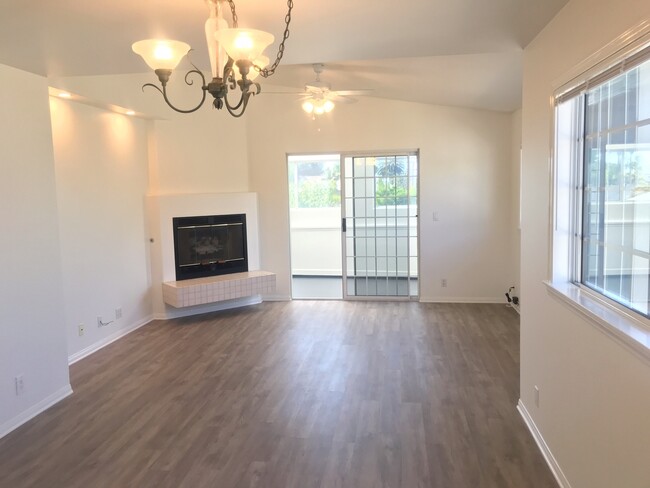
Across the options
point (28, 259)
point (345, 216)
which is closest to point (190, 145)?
point (345, 216)

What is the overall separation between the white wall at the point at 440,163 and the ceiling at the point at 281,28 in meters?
3.29

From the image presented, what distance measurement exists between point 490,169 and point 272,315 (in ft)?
10.9

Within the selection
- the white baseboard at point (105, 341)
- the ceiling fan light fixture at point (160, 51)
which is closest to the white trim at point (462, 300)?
the white baseboard at point (105, 341)

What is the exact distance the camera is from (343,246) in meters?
6.80

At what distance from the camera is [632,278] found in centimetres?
192

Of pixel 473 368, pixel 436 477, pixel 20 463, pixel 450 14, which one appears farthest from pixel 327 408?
pixel 450 14

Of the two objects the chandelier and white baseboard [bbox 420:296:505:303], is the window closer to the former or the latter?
the chandelier

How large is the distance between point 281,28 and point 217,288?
3878 millimetres

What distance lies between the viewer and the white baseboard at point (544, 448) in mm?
2412

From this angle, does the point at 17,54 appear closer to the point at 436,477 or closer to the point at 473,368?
the point at 436,477

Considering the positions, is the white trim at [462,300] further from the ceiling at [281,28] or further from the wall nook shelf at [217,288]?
the ceiling at [281,28]

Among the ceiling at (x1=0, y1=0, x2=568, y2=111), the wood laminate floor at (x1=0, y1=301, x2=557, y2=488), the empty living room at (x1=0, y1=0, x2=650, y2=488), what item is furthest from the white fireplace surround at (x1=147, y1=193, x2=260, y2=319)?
the ceiling at (x1=0, y1=0, x2=568, y2=111)

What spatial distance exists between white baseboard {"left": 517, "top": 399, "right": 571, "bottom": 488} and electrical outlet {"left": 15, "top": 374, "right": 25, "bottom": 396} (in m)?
3.27

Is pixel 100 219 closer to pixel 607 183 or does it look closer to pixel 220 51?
pixel 220 51
